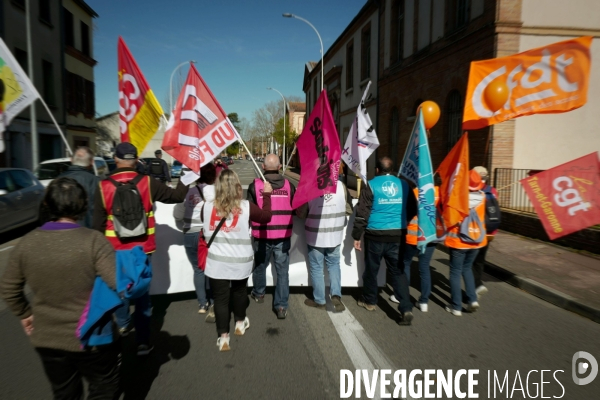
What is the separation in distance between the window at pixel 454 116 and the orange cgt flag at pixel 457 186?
9.27m

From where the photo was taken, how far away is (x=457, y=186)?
16.1ft

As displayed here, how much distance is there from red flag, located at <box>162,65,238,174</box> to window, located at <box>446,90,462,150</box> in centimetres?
1082

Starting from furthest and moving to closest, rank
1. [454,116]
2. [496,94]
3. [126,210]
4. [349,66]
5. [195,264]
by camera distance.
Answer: [349,66], [454,116], [496,94], [195,264], [126,210]

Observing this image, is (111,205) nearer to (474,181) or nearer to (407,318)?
(407,318)

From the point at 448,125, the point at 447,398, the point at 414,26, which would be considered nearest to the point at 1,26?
the point at 414,26

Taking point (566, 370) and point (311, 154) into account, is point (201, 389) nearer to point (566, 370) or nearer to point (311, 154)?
point (311, 154)

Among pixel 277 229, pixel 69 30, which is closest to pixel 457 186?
pixel 277 229

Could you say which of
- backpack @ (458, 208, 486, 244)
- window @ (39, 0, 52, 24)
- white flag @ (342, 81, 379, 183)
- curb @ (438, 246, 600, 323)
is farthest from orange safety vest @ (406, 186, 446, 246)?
window @ (39, 0, 52, 24)

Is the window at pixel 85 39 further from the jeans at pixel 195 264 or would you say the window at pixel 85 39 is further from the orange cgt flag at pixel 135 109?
the jeans at pixel 195 264

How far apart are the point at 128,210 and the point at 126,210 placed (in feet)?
0.05

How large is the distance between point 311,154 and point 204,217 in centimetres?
145

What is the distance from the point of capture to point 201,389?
328 centimetres

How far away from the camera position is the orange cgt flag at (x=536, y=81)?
516 centimetres

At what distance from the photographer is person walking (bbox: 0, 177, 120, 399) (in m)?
2.22
